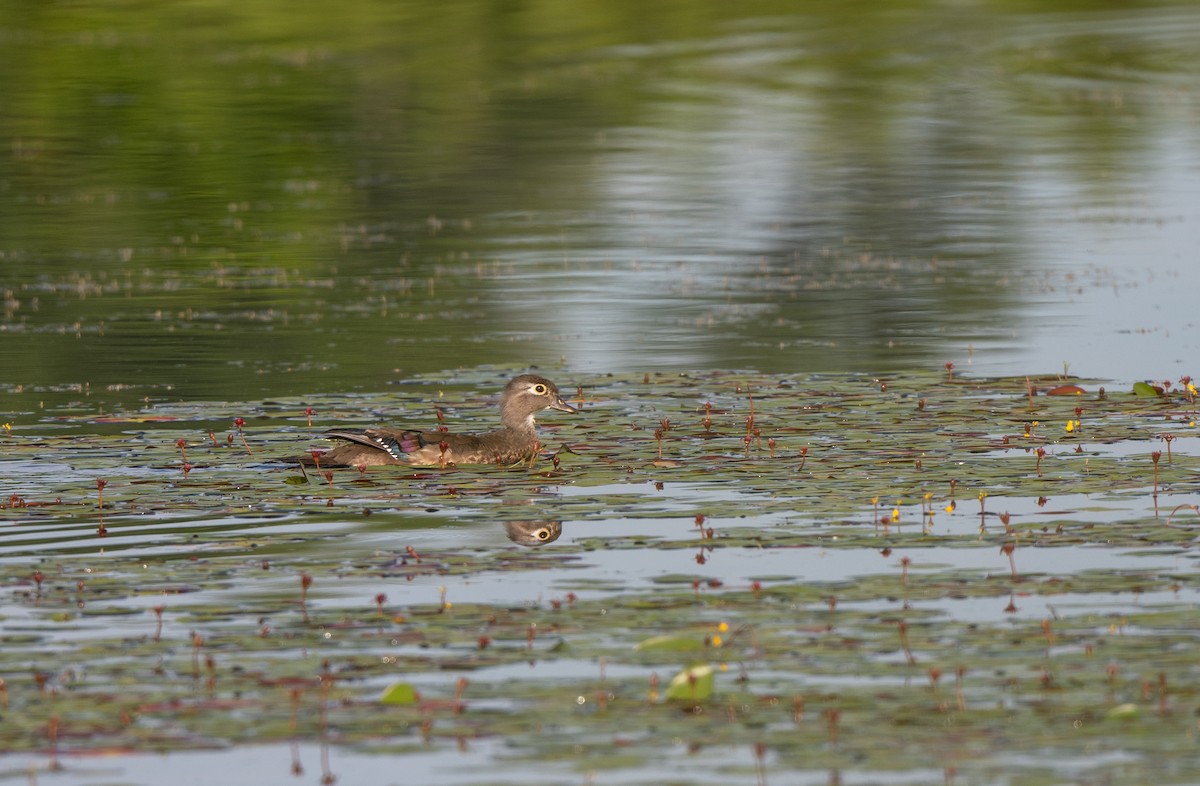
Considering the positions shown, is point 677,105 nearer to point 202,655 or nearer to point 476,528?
point 476,528

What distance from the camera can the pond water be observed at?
311 inches

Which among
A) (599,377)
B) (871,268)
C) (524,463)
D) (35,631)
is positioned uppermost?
(871,268)

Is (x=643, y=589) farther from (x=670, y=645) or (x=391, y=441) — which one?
(x=391, y=441)

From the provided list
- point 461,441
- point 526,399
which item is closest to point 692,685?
point 461,441

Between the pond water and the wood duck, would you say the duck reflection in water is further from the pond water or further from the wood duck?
the wood duck

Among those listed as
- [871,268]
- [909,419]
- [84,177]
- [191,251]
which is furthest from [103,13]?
[909,419]

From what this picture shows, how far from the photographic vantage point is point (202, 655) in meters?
8.62

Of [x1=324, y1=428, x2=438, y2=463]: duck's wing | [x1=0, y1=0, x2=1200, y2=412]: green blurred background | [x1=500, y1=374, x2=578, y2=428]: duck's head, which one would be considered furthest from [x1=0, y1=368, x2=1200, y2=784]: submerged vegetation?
[x1=0, y1=0, x2=1200, y2=412]: green blurred background

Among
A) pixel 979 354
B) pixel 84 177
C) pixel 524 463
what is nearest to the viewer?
pixel 524 463

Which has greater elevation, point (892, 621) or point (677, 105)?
point (677, 105)

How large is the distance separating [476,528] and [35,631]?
2.69 meters

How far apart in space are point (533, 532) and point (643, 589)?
1.38m

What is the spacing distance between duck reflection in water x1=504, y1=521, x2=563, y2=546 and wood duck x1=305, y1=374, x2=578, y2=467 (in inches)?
71.3

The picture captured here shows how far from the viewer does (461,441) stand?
13.2 m
